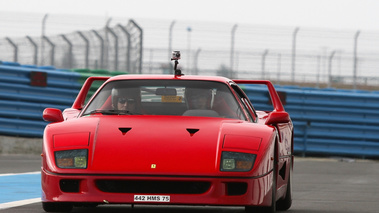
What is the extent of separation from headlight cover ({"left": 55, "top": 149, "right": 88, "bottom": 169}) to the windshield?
0.89 metres

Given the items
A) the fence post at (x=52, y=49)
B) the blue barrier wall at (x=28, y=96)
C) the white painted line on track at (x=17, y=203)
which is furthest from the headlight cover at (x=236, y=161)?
the fence post at (x=52, y=49)

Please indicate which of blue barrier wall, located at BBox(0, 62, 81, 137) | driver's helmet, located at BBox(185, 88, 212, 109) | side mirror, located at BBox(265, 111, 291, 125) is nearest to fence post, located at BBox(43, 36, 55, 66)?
blue barrier wall, located at BBox(0, 62, 81, 137)

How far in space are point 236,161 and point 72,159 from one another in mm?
1106

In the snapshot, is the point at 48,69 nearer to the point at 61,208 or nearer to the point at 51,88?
the point at 51,88

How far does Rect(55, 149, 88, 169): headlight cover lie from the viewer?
21.2ft

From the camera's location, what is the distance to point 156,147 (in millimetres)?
6547

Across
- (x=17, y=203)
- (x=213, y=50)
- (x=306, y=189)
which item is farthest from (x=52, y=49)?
(x=17, y=203)

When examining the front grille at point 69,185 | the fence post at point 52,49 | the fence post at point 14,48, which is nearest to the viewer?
the front grille at point 69,185

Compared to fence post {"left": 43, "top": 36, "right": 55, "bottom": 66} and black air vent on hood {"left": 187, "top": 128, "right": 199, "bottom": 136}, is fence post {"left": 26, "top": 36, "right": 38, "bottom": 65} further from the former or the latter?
black air vent on hood {"left": 187, "top": 128, "right": 199, "bottom": 136}

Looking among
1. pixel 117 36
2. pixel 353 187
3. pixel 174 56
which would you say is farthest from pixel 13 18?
pixel 174 56

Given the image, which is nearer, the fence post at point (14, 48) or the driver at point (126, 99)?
the driver at point (126, 99)

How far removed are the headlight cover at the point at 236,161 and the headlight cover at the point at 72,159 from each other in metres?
0.93

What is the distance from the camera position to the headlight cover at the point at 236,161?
6.40 metres

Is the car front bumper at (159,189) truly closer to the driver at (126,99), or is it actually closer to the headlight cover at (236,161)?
the headlight cover at (236,161)
